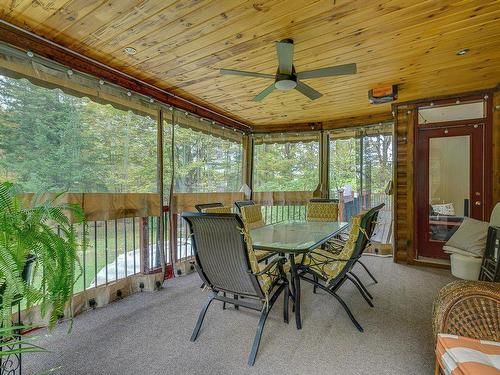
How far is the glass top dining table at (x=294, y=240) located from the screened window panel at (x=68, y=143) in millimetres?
1722

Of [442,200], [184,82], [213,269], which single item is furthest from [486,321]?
[184,82]

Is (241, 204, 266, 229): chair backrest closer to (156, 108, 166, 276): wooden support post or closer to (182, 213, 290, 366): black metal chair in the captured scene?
(156, 108, 166, 276): wooden support post

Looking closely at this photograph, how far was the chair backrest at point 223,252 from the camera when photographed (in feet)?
6.08

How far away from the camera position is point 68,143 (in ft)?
8.68

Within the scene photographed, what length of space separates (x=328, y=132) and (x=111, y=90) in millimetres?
3826

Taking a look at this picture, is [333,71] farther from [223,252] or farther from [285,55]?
[223,252]

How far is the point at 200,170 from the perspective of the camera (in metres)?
4.35

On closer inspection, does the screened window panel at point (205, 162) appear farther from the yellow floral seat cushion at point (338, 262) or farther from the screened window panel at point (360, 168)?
the yellow floral seat cushion at point (338, 262)

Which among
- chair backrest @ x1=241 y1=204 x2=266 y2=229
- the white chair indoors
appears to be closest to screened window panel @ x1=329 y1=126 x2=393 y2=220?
the white chair indoors

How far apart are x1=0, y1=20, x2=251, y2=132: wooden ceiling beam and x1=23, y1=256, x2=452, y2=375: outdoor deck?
8.09ft

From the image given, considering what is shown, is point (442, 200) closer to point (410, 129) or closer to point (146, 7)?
point (410, 129)

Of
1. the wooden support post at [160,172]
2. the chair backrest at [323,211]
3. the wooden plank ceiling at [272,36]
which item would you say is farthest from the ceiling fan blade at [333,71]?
the chair backrest at [323,211]

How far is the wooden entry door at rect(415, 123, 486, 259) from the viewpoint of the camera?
3.84 meters

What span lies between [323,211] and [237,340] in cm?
255
